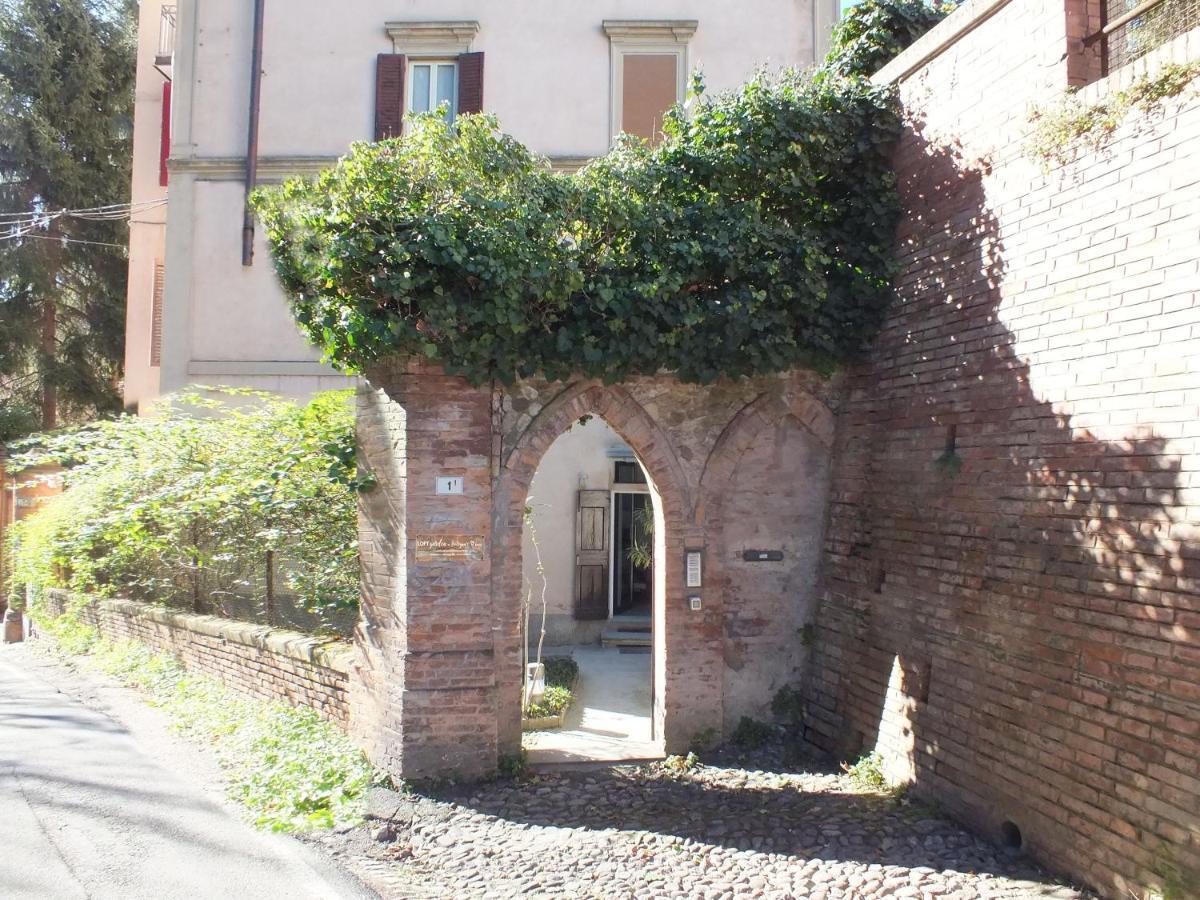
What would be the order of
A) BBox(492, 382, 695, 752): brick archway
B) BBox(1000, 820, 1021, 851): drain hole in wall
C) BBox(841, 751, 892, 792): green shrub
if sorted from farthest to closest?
1. BBox(492, 382, 695, 752): brick archway
2. BBox(841, 751, 892, 792): green shrub
3. BBox(1000, 820, 1021, 851): drain hole in wall

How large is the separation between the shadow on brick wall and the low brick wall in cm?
398

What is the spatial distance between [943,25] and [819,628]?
4727 millimetres

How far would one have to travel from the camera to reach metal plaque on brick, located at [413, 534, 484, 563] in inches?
281

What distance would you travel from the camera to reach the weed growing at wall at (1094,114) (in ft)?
16.4

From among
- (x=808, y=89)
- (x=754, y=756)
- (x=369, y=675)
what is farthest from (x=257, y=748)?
(x=808, y=89)

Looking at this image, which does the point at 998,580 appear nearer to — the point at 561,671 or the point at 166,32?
the point at 561,671

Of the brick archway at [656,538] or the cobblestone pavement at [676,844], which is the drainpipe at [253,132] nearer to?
the brick archway at [656,538]

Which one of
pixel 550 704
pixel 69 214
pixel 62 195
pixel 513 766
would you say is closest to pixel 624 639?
pixel 550 704

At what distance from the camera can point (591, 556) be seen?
14219 mm

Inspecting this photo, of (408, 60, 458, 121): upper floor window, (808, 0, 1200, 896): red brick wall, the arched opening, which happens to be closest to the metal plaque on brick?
(808, 0, 1200, 896): red brick wall

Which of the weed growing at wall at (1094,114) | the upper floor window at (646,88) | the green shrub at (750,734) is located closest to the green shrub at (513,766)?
the green shrub at (750,734)

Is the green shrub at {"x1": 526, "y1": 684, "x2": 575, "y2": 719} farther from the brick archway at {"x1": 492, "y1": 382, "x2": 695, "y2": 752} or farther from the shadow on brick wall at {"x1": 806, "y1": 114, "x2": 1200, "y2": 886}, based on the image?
the shadow on brick wall at {"x1": 806, "y1": 114, "x2": 1200, "y2": 886}

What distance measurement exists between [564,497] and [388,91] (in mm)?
6658

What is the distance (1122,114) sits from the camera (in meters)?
5.33
